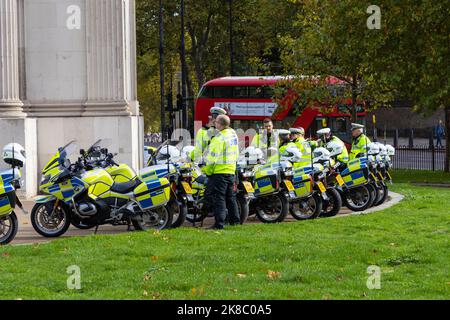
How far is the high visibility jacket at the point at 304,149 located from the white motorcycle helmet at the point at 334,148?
0.65 metres

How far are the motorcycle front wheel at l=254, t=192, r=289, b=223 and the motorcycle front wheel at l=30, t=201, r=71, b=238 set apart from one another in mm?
3068

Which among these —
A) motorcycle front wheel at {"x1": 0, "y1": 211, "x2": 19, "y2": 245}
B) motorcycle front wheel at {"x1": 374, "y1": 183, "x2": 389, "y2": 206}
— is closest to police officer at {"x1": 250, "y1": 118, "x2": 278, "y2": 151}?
motorcycle front wheel at {"x1": 374, "y1": 183, "x2": 389, "y2": 206}

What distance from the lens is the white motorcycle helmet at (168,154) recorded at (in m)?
15.9

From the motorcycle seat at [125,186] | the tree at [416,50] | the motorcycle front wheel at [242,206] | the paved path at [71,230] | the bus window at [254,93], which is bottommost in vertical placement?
the paved path at [71,230]

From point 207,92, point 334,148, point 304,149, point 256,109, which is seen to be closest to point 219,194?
point 304,149

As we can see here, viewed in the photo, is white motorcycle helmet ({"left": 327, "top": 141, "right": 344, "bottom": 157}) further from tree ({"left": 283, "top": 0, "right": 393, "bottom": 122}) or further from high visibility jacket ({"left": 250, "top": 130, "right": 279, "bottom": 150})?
tree ({"left": 283, "top": 0, "right": 393, "bottom": 122})

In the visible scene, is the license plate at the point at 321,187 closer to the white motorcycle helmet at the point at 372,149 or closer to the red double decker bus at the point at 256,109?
the white motorcycle helmet at the point at 372,149

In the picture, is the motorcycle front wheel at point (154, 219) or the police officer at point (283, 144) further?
the police officer at point (283, 144)

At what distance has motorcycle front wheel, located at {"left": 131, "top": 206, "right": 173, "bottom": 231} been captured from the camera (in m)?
14.8

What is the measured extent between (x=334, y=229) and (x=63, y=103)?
31.1ft

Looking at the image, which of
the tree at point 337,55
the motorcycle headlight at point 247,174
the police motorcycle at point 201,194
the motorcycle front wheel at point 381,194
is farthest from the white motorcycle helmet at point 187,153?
the tree at point 337,55

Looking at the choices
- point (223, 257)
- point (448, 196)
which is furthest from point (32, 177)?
point (223, 257)
